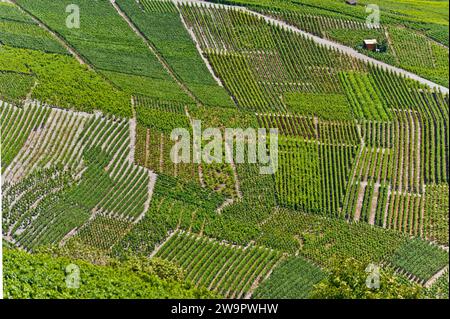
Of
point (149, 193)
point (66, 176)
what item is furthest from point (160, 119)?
point (66, 176)

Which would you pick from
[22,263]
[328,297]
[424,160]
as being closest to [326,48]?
[424,160]

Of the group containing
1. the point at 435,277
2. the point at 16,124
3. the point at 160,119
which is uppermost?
the point at 160,119

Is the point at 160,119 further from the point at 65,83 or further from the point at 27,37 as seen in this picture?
the point at 27,37

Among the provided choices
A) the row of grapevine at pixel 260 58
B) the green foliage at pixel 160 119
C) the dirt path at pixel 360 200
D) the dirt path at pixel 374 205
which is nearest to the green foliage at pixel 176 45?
the row of grapevine at pixel 260 58

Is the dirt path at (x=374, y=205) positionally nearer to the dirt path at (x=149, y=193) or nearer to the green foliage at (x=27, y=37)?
the dirt path at (x=149, y=193)

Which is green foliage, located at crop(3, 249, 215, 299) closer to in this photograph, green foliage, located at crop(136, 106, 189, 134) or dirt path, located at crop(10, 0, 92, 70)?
green foliage, located at crop(136, 106, 189, 134)

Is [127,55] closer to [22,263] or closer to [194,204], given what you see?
[194,204]
